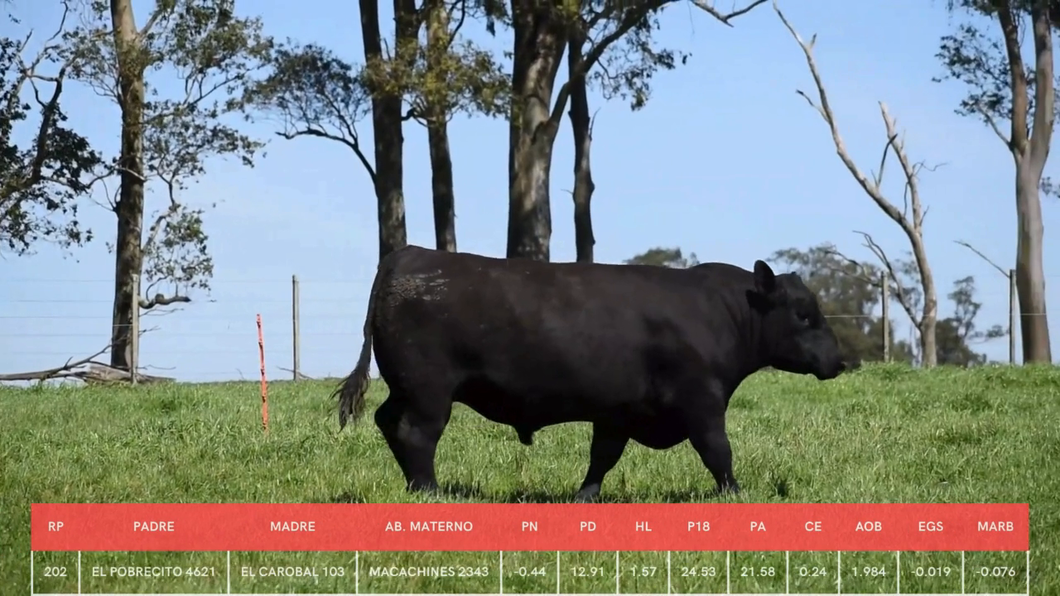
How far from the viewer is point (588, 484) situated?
8109mm

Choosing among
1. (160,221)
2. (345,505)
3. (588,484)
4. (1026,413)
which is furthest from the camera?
(160,221)

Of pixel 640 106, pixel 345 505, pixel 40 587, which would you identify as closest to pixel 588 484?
pixel 345 505

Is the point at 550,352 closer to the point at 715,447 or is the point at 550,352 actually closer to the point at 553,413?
the point at 553,413

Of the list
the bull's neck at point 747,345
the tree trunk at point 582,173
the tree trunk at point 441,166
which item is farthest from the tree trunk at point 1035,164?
the bull's neck at point 747,345

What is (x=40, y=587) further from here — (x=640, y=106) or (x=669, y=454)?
(x=640, y=106)

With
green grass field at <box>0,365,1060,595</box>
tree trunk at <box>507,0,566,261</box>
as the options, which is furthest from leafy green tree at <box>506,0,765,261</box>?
green grass field at <box>0,365,1060,595</box>

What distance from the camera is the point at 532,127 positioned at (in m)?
25.1

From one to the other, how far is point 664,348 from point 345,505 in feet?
6.04

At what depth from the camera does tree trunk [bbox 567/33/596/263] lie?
3077 centimetres

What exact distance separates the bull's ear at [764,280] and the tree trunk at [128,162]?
868 inches

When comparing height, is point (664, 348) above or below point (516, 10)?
below

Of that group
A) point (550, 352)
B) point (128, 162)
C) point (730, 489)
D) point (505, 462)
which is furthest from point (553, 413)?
point (128, 162)

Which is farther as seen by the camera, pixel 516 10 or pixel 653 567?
pixel 516 10

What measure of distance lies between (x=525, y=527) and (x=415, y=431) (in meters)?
1.00
